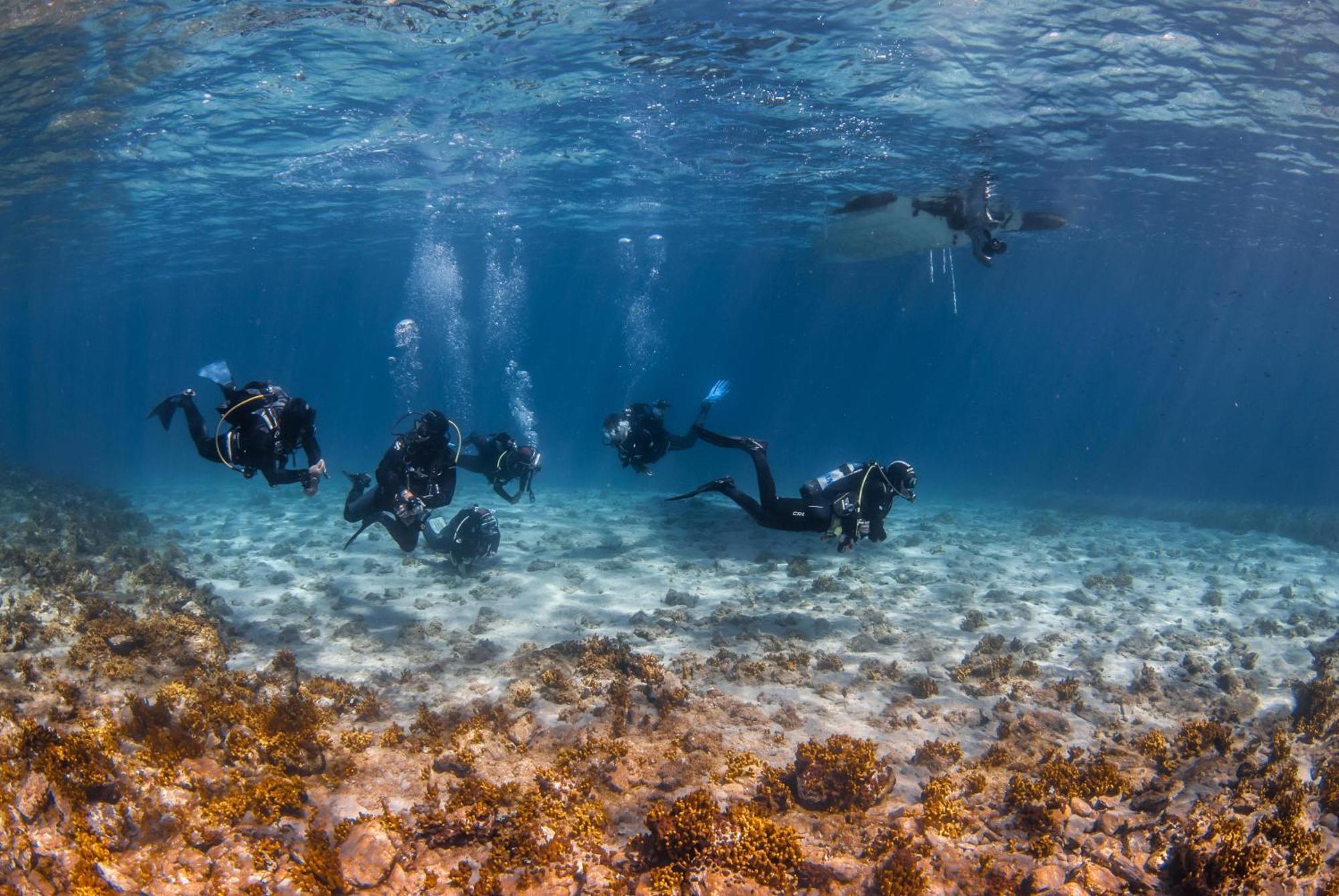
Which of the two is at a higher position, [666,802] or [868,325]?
[666,802]

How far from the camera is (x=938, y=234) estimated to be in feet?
81.4

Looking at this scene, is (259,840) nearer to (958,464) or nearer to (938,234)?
(938,234)

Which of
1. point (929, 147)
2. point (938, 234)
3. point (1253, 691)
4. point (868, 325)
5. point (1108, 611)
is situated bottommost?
point (868, 325)

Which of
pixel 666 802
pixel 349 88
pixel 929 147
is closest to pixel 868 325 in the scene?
pixel 929 147

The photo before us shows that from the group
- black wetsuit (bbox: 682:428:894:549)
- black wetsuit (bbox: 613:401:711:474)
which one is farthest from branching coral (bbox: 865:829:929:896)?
black wetsuit (bbox: 613:401:711:474)

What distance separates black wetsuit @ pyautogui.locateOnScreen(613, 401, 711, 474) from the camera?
12609 millimetres

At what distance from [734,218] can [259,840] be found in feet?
95.5

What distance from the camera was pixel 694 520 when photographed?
16.4 metres

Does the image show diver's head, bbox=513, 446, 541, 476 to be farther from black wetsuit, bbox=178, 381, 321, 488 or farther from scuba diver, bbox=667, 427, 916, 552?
black wetsuit, bbox=178, 381, 321, 488

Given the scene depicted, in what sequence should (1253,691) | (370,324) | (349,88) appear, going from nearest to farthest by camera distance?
(1253,691), (349,88), (370,324)

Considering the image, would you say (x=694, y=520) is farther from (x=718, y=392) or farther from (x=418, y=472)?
(x=418, y=472)

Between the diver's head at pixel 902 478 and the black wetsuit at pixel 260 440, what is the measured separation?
714 centimetres

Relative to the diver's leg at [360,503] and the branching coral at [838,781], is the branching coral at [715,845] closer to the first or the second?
the branching coral at [838,781]

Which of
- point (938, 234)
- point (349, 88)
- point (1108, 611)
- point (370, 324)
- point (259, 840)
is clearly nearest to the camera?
point (259, 840)
